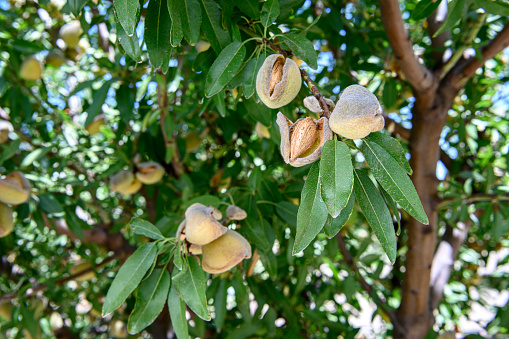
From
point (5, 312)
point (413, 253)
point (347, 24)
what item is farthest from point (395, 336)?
point (5, 312)

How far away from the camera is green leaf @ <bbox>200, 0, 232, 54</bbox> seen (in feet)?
3.03

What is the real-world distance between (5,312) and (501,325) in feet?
7.29

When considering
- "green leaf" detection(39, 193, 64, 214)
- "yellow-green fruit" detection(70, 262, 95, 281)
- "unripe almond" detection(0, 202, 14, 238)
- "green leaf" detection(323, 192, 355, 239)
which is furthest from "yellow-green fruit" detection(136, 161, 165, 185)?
"green leaf" detection(323, 192, 355, 239)

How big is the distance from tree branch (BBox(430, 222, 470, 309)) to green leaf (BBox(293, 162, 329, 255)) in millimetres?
1421

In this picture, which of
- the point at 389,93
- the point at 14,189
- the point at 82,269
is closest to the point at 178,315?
the point at 14,189

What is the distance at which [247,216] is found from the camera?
1146 millimetres

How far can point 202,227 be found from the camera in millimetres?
912

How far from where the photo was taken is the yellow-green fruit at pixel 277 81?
77 centimetres

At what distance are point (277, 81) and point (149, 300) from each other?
0.50m

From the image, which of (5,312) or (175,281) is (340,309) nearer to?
(175,281)

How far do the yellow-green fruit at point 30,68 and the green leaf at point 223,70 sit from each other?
5.08 feet

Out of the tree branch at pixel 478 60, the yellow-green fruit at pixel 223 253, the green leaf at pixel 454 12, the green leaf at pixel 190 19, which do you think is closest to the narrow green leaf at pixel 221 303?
the yellow-green fruit at pixel 223 253

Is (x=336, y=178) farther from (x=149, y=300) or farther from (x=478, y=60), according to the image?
(x=478, y=60)

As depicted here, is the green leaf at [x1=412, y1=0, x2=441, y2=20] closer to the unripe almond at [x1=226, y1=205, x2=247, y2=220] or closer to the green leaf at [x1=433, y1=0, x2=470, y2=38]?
the green leaf at [x1=433, y1=0, x2=470, y2=38]
